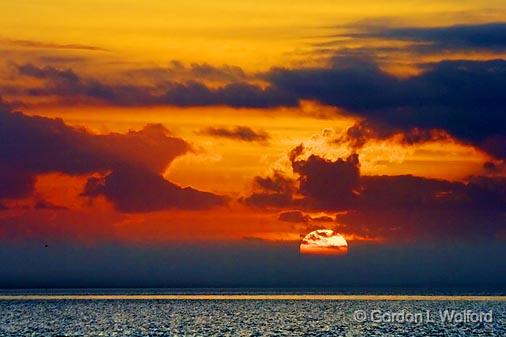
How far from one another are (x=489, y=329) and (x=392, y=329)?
16327mm

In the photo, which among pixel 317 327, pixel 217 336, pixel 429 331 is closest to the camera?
pixel 217 336

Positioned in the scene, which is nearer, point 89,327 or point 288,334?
point 288,334

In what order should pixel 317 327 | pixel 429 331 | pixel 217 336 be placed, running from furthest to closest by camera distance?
pixel 317 327 → pixel 429 331 → pixel 217 336

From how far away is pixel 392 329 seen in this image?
7436 inches

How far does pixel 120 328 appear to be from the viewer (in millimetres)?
191375

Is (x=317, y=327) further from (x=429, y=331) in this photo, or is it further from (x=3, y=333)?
(x=3, y=333)

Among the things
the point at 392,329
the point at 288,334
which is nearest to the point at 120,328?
the point at 288,334

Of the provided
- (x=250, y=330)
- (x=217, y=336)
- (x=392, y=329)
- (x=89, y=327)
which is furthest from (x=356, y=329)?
(x=89, y=327)

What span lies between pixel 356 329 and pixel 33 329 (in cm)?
5496

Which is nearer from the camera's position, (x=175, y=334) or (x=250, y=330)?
(x=175, y=334)

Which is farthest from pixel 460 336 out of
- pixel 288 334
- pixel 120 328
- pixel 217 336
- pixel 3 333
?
pixel 3 333

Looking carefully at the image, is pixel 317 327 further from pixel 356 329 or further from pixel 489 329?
pixel 489 329

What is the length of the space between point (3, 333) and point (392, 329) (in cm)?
6515

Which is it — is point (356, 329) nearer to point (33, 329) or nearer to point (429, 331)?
point (429, 331)
